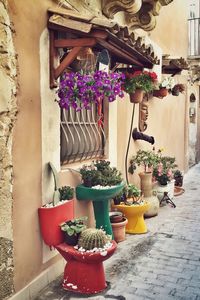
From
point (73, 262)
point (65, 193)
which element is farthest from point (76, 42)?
point (73, 262)

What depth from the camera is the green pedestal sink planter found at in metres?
4.72

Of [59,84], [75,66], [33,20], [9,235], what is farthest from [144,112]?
[9,235]

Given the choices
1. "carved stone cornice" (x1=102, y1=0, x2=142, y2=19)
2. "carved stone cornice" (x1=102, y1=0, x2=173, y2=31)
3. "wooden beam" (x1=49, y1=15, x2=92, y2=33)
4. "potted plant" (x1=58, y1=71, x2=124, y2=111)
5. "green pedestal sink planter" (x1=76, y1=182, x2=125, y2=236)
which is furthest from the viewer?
"carved stone cornice" (x1=102, y1=0, x2=173, y2=31)

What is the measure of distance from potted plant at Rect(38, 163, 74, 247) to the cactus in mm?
291

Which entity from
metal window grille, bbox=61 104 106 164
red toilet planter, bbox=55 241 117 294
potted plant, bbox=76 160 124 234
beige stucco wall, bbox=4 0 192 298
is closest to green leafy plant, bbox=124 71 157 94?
metal window grille, bbox=61 104 106 164

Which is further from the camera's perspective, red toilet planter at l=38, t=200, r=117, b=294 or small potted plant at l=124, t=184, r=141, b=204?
small potted plant at l=124, t=184, r=141, b=204

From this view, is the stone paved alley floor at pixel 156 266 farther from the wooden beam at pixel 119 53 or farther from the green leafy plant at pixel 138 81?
the wooden beam at pixel 119 53

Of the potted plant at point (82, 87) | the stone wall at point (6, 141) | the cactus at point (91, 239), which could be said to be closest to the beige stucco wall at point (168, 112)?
the potted plant at point (82, 87)

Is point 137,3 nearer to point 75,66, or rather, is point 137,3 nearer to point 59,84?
point 75,66

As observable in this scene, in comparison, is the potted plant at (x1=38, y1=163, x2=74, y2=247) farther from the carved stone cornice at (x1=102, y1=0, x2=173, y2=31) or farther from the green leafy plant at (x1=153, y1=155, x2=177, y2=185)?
the green leafy plant at (x1=153, y1=155, x2=177, y2=185)

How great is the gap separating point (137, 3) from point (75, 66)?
1.62 meters

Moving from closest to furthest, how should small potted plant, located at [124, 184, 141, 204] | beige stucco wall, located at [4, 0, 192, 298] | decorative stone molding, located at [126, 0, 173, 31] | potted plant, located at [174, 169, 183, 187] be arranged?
beige stucco wall, located at [4, 0, 192, 298] → small potted plant, located at [124, 184, 141, 204] → decorative stone molding, located at [126, 0, 173, 31] → potted plant, located at [174, 169, 183, 187]

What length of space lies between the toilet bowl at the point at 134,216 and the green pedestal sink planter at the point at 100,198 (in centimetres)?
82

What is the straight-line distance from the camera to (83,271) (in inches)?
155
